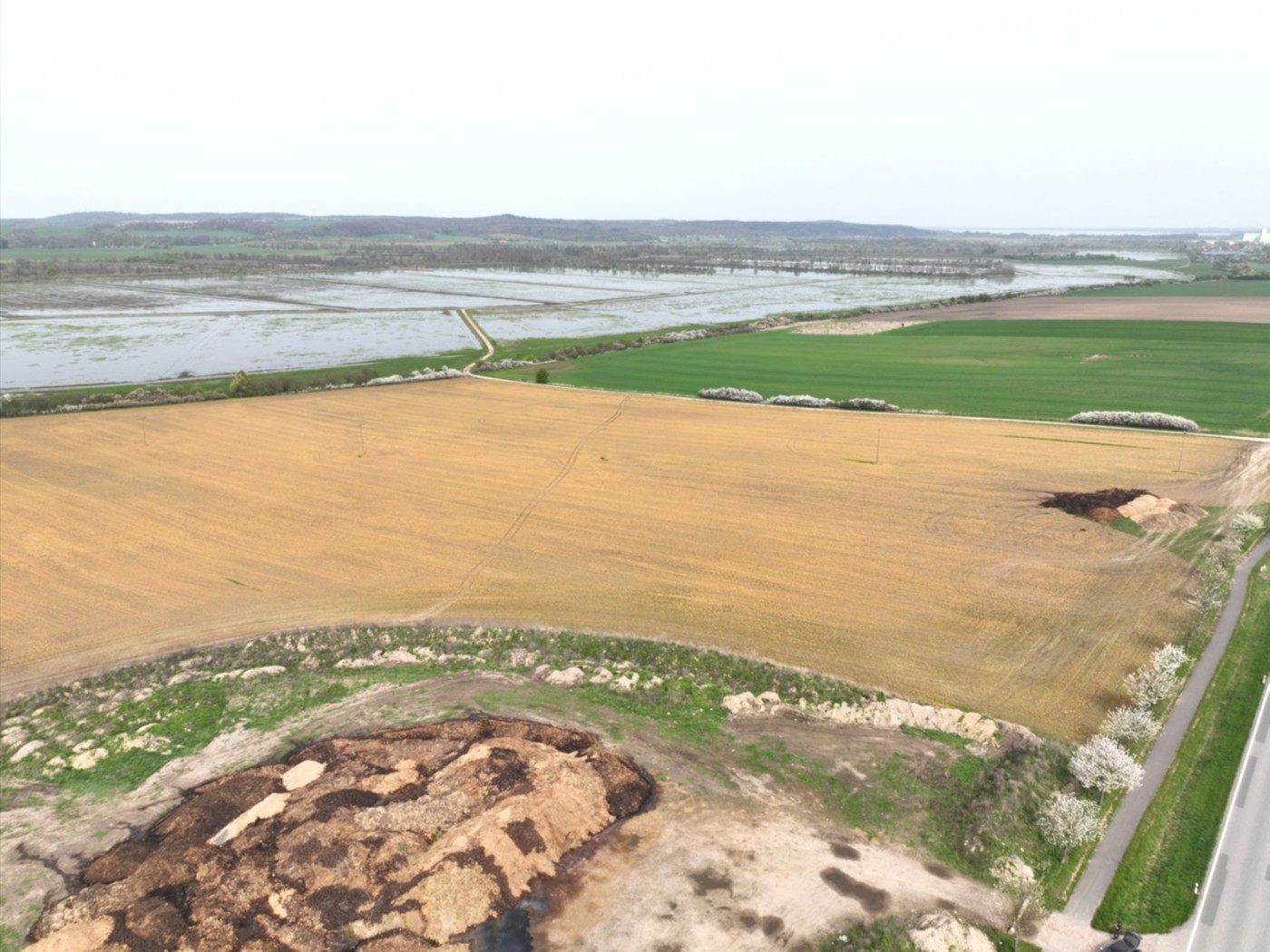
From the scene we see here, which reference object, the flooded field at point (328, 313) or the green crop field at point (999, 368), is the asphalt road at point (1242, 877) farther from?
the flooded field at point (328, 313)

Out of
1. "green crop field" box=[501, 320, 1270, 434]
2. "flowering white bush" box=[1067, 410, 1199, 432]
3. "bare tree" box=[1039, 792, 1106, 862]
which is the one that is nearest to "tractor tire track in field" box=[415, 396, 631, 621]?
"bare tree" box=[1039, 792, 1106, 862]

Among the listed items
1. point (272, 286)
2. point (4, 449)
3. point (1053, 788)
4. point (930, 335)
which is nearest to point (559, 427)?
point (4, 449)

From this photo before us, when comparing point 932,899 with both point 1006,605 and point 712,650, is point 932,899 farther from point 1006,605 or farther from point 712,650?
point 1006,605

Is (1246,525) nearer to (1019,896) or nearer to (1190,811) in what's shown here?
(1190,811)

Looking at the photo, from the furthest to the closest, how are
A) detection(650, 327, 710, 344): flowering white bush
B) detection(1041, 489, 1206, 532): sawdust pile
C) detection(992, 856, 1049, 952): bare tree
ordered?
detection(650, 327, 710, 344): flowering white bush
detection(1041, 489, 1206, 532): sawdust pile
detection(992, 856, 1049, 952): bare tree

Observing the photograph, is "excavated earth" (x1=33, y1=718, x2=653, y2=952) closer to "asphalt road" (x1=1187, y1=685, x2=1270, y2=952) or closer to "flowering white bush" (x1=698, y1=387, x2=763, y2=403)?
"asphalt road" (x1=1187, y1=685, x2=1270, y2=952)

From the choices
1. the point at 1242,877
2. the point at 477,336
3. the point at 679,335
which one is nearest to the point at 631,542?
the point at 1242,877

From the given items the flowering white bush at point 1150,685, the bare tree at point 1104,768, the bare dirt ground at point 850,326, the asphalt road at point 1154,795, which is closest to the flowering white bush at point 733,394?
the bare dirt ground at point 850,326
